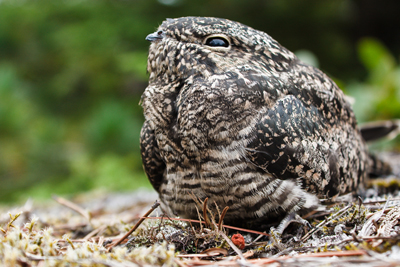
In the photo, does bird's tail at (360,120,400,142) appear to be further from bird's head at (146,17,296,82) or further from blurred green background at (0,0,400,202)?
blurred green background at (0,0,400,202)

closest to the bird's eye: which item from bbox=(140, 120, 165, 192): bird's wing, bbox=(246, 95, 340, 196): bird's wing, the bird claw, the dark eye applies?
the dark eye

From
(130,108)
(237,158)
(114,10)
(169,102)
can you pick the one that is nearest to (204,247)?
(237,158)

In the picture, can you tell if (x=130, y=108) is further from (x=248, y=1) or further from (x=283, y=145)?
(x=283, y=145)

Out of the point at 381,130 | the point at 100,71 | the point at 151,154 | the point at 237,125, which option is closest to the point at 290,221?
the point at 237,125

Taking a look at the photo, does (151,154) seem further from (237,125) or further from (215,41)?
(215,41)

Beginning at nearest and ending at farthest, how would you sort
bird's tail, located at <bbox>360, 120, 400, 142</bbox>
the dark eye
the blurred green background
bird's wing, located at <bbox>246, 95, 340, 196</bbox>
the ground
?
the ground < bird's wing, located at <bbox>246, 95, 340, 196</bbox> < the dark eye < bird's tail, located at <bbox>360, 120, 400, 142</bbox> < the blurred green background
